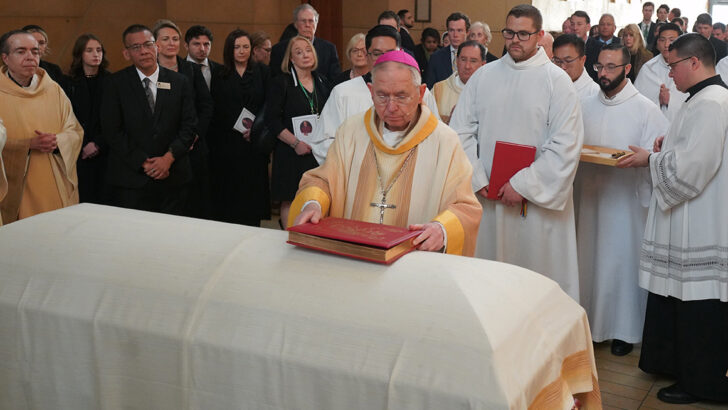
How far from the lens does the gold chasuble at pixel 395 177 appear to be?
3.46 meters

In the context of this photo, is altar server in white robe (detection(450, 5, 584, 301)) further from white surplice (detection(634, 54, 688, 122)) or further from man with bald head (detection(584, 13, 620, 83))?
man with bald head (detection(584, 13, 620, 83))

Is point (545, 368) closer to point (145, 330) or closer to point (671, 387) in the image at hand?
point (145, 330)

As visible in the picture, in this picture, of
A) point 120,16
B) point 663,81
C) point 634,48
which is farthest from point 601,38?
point 120,16

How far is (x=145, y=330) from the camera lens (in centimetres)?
256

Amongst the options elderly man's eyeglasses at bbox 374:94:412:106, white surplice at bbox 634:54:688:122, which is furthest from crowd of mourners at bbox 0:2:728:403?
white surplice at bbox 634:54:688:122

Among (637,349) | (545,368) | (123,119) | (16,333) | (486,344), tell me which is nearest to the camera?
(486,344)

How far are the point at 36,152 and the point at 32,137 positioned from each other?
0.11 m

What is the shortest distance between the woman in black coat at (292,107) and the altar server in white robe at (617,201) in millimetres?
2140

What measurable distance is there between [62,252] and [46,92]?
10.4 ft

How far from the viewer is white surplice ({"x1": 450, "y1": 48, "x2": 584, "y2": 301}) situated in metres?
4.92

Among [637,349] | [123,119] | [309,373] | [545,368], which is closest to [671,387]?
[637,349]

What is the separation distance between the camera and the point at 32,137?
5480 mm

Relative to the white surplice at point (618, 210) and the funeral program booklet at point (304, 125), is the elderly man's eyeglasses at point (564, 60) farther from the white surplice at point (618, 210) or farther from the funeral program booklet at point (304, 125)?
the funeral program booklet at point (304, 125)

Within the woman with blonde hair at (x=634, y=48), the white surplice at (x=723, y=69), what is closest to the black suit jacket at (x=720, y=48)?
the woman with blonde hair at (x=634, y=48)
